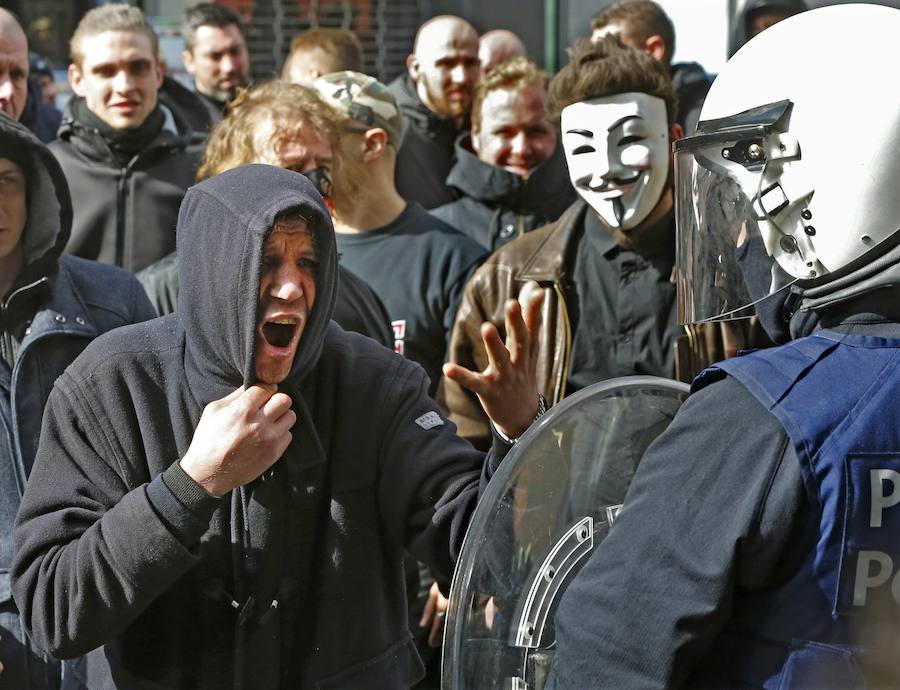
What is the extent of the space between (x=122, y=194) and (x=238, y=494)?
3.12 meters

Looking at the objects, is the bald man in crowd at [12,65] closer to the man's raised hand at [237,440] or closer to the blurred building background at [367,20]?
the man's raised hand at [237,440]

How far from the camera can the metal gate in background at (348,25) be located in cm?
1056

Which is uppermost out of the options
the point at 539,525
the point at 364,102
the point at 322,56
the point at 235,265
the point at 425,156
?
the point at 322,56

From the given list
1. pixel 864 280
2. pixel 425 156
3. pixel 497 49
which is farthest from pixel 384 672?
pixel 497 49

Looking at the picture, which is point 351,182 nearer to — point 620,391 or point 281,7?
point 620,391

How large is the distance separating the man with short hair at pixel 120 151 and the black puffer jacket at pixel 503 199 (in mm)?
1110

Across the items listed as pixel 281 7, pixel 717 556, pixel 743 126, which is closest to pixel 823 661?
pixel 717 556

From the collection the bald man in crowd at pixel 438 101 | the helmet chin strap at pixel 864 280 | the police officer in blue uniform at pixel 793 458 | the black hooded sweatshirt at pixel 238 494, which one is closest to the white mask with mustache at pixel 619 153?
the black hooded sweatshirt at pixel 238 494


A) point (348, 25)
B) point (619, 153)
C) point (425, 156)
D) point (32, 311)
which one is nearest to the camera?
point (32, 311)

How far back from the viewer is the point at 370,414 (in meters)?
2.49

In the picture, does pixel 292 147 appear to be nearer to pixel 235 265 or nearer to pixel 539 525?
pixel 235 265

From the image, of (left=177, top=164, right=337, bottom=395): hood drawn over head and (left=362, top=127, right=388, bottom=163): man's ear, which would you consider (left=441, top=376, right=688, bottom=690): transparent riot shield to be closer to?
(left=177, top=164, right=337, bottom=395): hood drawn over head

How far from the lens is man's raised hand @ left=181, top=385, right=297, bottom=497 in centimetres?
223

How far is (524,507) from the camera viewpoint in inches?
90.8
